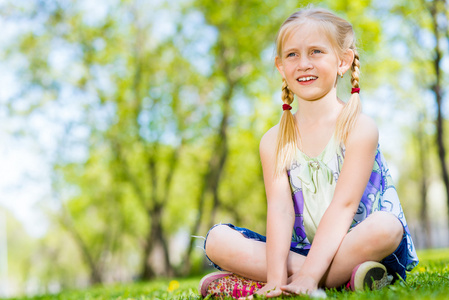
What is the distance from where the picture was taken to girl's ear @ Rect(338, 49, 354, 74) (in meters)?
3.26

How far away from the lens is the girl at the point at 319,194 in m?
2.80

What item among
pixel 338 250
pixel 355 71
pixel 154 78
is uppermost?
pixel 154 78

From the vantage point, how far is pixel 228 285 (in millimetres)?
3221

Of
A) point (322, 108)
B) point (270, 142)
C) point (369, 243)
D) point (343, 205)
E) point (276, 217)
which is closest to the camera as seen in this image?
point (369, 243)

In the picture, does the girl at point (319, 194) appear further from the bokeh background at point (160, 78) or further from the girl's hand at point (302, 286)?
the bokeh background at point (160, 78)

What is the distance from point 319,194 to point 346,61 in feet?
3.04

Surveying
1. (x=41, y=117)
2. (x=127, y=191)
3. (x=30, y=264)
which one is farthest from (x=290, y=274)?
(x=30, y=264)

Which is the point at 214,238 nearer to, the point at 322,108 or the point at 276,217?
the point at 276,217

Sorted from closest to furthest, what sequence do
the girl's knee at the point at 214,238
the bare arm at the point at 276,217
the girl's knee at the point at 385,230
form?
the girl's knee at the point at 385,230 < the bare arm at the point at 276,217 < the girl's knee at the point at 214,238

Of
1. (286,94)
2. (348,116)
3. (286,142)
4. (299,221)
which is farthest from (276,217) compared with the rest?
(286,94)

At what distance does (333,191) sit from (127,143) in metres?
15.6

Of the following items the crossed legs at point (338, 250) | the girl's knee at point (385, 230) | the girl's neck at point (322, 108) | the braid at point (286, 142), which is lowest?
the crossed legs at point (338, 250)

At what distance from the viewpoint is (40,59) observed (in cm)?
1839

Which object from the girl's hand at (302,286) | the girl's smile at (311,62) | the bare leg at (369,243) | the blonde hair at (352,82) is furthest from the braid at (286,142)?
the girl's hand at (302,286)
